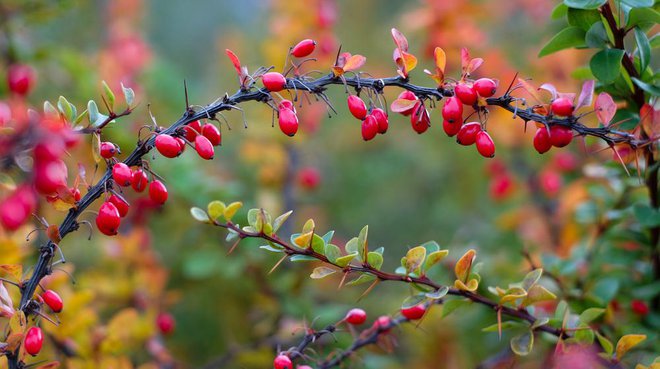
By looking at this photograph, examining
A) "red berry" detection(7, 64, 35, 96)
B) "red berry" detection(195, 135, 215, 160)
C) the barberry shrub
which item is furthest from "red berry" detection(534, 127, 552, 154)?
"red berry" detection(7, 64, 35, 96)

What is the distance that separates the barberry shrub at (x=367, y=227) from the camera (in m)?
0.86

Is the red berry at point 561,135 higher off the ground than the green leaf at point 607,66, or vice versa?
the green leaf at point 607,66

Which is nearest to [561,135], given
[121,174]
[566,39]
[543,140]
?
[543,140]

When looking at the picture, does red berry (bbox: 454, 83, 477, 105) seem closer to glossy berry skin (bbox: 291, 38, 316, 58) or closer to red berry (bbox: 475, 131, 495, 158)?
red berry (bbox: 475, 131, 495, 158)

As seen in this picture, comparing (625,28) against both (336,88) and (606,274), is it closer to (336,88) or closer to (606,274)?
(606,274)

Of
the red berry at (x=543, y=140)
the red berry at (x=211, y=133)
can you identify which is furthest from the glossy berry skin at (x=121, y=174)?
the red berry at (x=543, y=140)

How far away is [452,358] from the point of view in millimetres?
1804

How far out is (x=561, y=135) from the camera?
2.94 ft

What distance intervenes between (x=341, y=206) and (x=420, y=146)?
0.45 meters

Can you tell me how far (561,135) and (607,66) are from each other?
163 millimetres

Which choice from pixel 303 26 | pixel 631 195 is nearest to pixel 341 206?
pixel 303 26

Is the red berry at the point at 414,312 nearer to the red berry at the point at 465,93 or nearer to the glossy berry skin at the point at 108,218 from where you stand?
the red berry at the point at 465,93

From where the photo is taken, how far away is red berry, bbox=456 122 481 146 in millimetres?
910

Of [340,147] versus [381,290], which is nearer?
[381,290]
